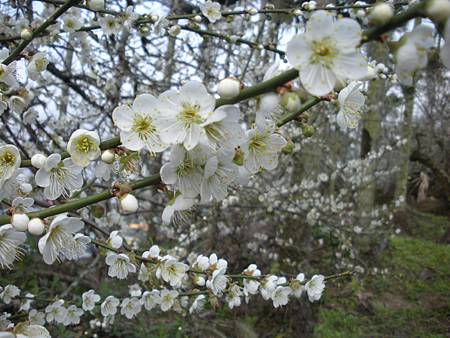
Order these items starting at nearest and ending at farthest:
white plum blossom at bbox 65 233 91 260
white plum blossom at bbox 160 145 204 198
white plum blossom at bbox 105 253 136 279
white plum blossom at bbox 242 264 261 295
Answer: white plum blossom at bbox 160 145 204 198 → white plum blossom at bbox 65 233 91 260 → white plum blossom at bbox 105 253 136 279 → white plum blossom at bbox 242 264 261 295

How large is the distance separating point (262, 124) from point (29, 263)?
3.77m

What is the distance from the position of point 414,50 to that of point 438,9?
96mm

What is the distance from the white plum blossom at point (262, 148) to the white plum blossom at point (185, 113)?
169 mm

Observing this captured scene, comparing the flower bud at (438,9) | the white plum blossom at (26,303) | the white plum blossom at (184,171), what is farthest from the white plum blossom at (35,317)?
the flower bud at (438,9)

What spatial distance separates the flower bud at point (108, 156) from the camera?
1.07m

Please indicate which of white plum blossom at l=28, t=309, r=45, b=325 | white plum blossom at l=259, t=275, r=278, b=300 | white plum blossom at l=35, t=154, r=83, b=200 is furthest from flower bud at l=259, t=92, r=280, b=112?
white plum blossom at l=28, t=309, r=45, b=325

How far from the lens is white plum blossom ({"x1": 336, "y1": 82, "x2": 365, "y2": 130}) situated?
1.12 metres

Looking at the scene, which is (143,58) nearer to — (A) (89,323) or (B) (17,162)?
(A) (89,323)

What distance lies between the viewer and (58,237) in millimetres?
1148

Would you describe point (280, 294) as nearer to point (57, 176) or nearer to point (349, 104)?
point (349, 104)

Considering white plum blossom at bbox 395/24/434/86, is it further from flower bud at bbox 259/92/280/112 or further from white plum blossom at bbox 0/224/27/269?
white plum blossom at bbox 0/224/27/269

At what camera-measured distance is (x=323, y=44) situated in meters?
0.88

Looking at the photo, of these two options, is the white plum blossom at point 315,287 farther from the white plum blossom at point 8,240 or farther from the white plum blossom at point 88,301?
the white plum blossom at point 8,240

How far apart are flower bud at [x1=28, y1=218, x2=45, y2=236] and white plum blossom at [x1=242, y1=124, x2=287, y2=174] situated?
51 cm
